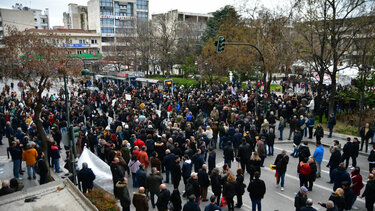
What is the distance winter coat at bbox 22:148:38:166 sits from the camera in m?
10.8

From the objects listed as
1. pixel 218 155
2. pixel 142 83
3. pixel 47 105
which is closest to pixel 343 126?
pixel 218 155

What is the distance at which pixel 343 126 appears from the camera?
700 inches

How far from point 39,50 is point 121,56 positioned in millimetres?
36526

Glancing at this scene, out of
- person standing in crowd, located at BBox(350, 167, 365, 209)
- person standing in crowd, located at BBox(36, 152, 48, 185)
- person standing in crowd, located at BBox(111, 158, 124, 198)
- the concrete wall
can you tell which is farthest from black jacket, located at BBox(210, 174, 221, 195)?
the concrete wall

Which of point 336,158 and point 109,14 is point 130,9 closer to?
point 109,14

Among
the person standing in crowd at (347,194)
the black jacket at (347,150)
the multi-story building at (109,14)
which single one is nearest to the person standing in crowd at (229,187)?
the person standing in crowd at (347,194)

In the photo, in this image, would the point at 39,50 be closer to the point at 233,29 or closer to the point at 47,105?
the point at 47,105

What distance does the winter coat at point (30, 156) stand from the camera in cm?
1084

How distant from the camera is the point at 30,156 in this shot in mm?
10930

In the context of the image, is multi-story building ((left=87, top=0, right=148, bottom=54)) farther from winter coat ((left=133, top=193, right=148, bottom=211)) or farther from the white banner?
winter coat ((left=133, top=193, right=148, bottom=211))

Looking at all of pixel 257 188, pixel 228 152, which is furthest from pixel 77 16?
pixel 257 188

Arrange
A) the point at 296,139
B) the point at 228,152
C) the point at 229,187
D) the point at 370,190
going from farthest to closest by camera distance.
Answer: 1. the point at 296,139
2. the point at 228,152
3. the point at 229,187
4. the point at 370,190

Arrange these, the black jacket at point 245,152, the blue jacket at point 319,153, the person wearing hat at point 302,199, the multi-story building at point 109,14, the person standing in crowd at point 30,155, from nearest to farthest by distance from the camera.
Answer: the person wearing hat at point 302,199, the blue jacket at point 319,153, the black jacket at point 245,152, the person standing in crowd at point 30,155, the multi-story building at point 109,14

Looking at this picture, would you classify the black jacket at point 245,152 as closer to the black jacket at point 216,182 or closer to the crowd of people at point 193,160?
the crowd of people at point 193,160
